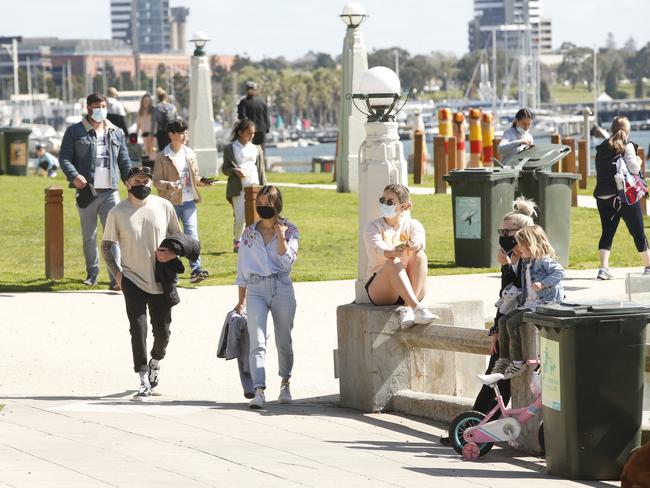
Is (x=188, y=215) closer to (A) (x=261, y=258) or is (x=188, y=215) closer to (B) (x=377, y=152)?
(B) (x=377, y=152)

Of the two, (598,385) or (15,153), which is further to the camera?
(15,153)

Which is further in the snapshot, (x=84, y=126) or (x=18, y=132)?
(x=18, y=132)

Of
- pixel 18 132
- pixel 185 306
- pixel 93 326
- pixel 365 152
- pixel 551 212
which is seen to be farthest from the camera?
pixel 18 132

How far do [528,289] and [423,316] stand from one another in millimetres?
1361

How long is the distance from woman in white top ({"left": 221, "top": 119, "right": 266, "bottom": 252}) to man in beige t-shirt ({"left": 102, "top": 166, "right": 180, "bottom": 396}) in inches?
268

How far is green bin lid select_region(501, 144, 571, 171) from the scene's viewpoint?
734 inches

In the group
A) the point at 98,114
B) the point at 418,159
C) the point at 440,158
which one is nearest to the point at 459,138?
the point at 418,159

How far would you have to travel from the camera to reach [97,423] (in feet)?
34.4

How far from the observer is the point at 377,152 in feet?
39.2

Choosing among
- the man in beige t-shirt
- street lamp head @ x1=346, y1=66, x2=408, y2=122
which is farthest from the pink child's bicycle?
street lamp head @ x1=346, y1=66, x2=408, y2=122

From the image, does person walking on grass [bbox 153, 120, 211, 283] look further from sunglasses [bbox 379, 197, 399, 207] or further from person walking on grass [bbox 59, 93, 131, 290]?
sunglasses [bbox 379, 197, 399, 207]

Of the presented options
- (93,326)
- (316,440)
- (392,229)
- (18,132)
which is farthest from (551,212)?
(18,132)

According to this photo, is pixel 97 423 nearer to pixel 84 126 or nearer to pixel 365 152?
pixel 365 152

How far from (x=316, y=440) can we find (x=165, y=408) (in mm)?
1513
